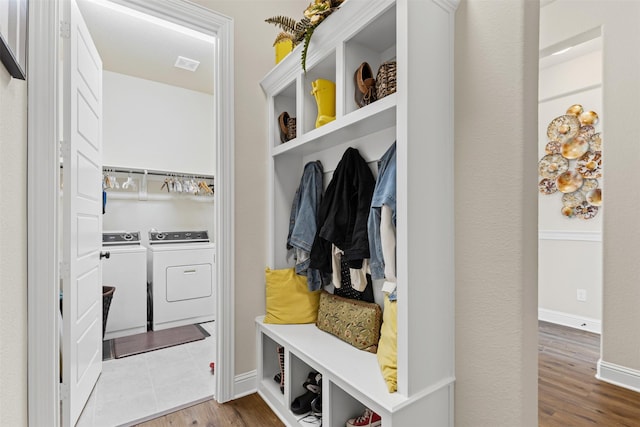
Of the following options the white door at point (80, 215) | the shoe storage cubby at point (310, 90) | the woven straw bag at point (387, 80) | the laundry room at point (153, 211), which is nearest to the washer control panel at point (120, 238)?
the laundry room at point (153, 211)

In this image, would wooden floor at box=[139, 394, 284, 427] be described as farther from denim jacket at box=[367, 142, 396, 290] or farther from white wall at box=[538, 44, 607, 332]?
white wall at box=[538, 44, 607, 332]

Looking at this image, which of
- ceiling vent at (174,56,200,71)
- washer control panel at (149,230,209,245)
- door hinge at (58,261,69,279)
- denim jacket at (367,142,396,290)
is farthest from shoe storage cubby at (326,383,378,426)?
ceiling vent at (174,56,200,71)

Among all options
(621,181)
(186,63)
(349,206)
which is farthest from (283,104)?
(621,181)

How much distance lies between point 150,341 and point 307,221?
2.09 metres

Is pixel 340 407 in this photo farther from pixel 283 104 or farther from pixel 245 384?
pixel 283 104

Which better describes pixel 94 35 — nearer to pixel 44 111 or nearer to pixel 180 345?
pixel 44 111

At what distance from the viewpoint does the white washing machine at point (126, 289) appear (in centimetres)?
300

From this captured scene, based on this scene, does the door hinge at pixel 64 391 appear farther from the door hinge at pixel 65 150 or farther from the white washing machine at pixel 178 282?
the white washing machine at pixel 178 282

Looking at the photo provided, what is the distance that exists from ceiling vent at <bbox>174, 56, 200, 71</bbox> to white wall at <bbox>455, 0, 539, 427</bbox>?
2868 millimetres

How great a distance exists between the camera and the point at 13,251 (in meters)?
1.20

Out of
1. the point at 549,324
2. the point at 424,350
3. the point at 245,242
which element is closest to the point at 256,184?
the point at 245,242

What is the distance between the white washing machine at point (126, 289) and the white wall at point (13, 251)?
1.80m

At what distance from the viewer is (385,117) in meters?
1.45

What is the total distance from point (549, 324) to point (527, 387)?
111 inches
